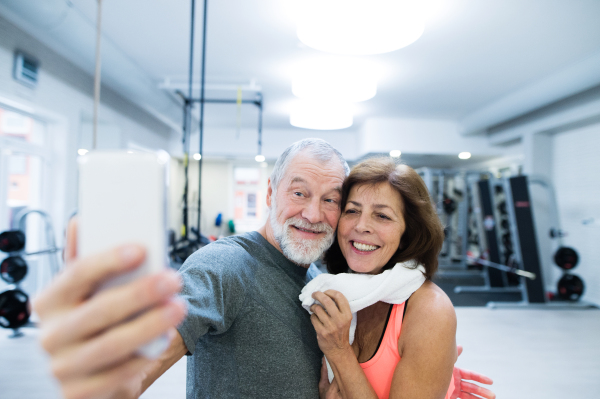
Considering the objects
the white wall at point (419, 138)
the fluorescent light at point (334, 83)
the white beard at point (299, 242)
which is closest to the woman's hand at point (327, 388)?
the white beard at point (299, 242)

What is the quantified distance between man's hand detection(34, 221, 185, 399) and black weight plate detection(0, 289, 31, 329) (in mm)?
4547

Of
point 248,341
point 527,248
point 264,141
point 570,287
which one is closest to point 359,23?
point 248,341

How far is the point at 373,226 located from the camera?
1.42 metres

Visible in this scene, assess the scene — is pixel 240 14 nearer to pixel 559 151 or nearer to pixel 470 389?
pixel 470 389

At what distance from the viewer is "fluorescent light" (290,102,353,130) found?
5.49 meters

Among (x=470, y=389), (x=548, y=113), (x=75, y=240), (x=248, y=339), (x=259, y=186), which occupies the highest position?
(x=548, y=113)

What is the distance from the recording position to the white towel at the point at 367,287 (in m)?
1.22

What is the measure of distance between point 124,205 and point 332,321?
952 mm

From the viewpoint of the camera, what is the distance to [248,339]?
3.70 feet

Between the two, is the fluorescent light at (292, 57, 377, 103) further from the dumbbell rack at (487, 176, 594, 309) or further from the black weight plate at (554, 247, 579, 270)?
the black weight plate at (554, 247, 579, 270)

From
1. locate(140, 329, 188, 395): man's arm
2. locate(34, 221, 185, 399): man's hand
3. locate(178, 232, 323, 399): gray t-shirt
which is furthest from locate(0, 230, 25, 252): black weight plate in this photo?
locate(34, 221, 185, 399): man's hand

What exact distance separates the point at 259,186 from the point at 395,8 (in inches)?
359

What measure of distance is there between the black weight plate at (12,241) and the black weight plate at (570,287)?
7395mm

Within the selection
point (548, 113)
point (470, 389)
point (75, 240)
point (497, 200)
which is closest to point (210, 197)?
point (497, 200)
